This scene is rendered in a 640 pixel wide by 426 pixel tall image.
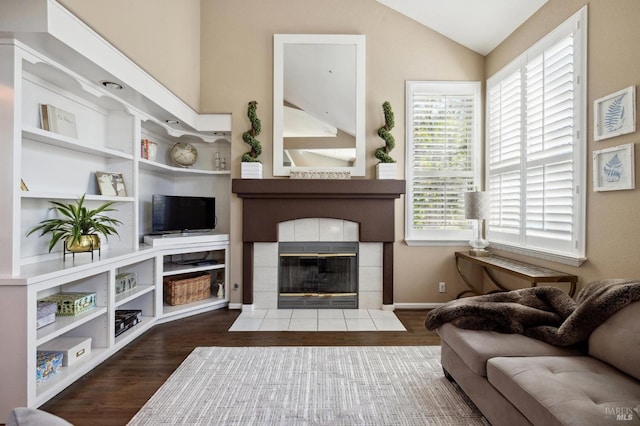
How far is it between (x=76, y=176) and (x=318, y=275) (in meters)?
2.60

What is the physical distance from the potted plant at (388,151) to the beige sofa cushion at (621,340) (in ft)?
7.97

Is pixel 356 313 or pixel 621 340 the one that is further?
pixel 356 313

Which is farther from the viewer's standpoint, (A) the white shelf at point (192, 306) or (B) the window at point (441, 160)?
(B) the window at point (441, 160)

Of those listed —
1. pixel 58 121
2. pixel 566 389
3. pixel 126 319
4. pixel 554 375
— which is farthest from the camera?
pixel 126 319

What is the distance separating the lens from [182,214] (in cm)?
389

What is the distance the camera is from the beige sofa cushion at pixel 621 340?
1.55m

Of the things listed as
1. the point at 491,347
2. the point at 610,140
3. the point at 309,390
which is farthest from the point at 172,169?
the point at 610,140

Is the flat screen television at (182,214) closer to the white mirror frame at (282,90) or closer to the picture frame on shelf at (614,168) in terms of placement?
the white mirror frame at (282,90)

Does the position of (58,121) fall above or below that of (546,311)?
above

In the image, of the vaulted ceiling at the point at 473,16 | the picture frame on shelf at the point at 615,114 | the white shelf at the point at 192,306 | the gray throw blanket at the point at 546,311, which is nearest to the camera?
the gray throw blanket at the point at 546,311

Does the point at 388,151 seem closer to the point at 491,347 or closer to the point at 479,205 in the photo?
the point at 479,205

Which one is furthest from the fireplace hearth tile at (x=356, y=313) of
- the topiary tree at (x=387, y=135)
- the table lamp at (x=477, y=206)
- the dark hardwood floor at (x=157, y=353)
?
the topiary tree at (x=387, y=135)

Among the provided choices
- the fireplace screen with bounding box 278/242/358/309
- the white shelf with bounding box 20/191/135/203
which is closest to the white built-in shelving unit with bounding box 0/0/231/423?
the white shelf with bounding box 20/191/135/203

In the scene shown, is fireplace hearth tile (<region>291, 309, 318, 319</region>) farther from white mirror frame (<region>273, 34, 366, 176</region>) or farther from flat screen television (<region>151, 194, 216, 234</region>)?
white mirror frame (<region>273, 34, 366, 176</region>)
